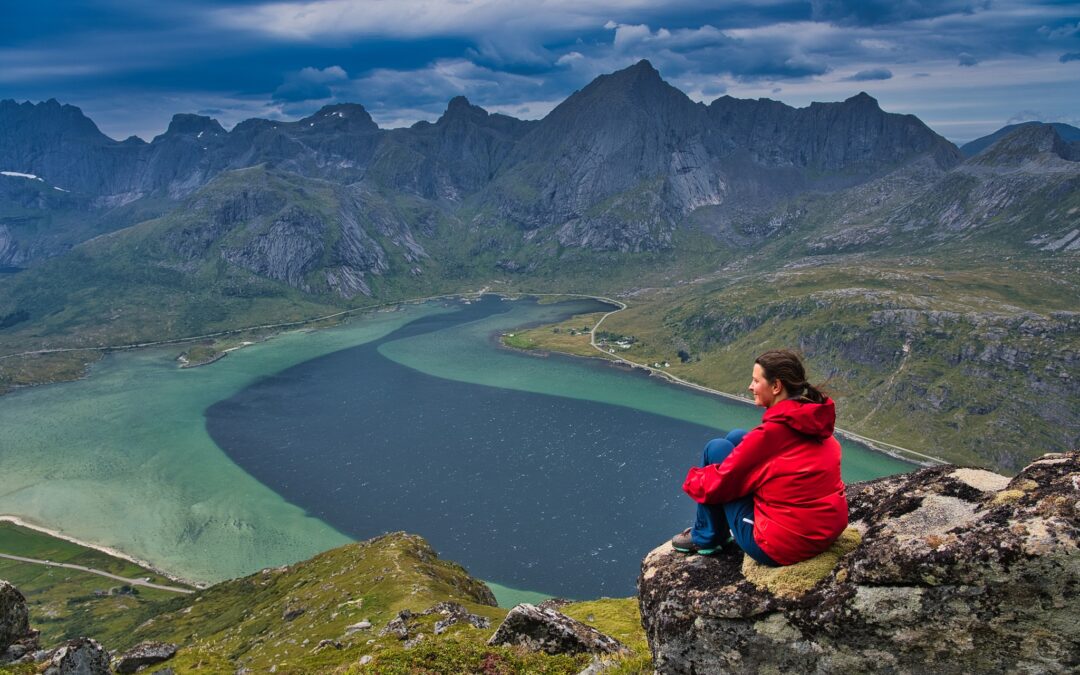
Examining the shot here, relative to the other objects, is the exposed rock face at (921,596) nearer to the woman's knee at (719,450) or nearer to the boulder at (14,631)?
the woman's knee at (719,450)

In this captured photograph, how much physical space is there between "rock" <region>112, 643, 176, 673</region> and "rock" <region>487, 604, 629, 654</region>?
47.0 meters

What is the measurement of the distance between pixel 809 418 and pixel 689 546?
15.9 feet

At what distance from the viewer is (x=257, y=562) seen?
434 ft

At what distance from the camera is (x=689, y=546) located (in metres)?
15.4

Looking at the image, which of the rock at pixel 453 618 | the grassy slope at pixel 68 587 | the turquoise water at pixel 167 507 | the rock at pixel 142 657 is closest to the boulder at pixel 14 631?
the rock at pixel 142 657

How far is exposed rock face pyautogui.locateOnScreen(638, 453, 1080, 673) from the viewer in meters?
10.6

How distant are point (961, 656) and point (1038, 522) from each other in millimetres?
2974

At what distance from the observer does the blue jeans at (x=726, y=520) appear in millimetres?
13414

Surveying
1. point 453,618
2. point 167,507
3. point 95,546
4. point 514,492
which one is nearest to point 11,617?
point 453,618

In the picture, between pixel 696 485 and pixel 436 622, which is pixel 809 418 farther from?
pixel 436 622

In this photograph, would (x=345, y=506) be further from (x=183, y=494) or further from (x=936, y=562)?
(x=936, y=562)

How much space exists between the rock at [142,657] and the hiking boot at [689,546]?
57.7 metres

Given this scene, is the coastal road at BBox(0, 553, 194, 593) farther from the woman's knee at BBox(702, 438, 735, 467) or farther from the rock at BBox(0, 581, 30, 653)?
the woman's knee at BBox(702, 438, 735, 467)

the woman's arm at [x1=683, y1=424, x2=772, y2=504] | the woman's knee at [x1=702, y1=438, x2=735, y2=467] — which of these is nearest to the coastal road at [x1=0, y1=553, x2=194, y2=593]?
the woman's knee at [x1=702, y1=438, x2=735, y2=467]
